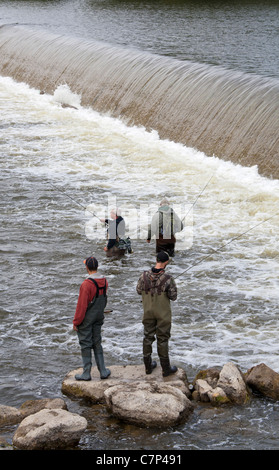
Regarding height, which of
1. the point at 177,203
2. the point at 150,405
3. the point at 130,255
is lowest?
the point at 150,405

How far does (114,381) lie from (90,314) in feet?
2.76

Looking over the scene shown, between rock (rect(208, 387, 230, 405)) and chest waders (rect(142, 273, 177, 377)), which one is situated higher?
chest waders (rect(142, 273, 177, 377))

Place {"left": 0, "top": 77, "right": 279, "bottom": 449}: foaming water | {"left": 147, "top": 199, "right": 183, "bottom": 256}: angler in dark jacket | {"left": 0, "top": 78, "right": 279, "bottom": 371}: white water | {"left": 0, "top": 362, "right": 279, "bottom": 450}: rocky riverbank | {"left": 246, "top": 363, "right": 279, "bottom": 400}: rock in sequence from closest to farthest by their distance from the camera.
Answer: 1. {"left": 0, "top": 362, "right": 279, "bottom": 450}: rocky riverbank
2. {"left": 246, "top": 363, "right": 279, "bottom": 400}: rock
3. {"left": 0, "top": 77, "right": 279, "bottom": 449}: foaming water
4. {"left": 0, "top": 78, "right": 279, "bottom": 371}: white water
5. {"left": 147, "top": 199, "right": 183, "bottom": 256}: angler in dark jacket

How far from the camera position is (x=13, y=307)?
10258 mm

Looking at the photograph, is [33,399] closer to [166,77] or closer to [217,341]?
[217,341]

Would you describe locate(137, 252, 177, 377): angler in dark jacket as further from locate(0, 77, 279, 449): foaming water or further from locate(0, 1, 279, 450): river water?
locate(0, 77, 279, 449): foaming water

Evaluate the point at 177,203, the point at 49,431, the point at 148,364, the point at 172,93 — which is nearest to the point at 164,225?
the point at 177,203

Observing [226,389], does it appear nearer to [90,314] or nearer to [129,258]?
[90,314]

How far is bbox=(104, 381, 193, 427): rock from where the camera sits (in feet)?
22.5

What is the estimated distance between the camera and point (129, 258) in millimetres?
12211

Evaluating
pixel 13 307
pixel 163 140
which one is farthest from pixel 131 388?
pixel 163 140

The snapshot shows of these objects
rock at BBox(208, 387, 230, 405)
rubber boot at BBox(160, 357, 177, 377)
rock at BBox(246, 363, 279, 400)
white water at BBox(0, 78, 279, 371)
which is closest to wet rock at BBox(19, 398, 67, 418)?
rubber boot at BBox(160, 357, 177, 377)

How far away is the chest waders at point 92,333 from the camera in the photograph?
743 cm

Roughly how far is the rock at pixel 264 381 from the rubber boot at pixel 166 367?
87 centimetres
